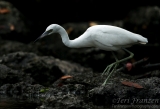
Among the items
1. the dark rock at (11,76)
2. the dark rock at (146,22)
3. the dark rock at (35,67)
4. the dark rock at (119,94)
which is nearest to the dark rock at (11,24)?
the dark rock at (35,67)

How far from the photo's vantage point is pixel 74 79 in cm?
941

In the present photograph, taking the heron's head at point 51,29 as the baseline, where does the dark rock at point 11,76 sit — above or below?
below

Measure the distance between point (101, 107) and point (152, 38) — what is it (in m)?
9.87

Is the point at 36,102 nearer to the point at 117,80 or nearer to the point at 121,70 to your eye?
the point at 117,80

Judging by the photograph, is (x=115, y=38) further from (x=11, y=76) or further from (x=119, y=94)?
(x=11, y=76)

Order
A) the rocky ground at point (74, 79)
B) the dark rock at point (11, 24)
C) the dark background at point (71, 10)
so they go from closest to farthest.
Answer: the rocky ground at point (74, 79)
the dark rock at point (11, 24)
the dark background at point (71, 10)

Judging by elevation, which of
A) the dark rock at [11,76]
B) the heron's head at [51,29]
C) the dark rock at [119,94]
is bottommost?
the dark rock at [119,94]

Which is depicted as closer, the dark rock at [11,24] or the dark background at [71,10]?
the dark rock at [11,24]

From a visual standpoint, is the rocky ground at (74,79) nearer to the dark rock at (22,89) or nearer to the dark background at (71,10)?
the dark rock at (22,89)

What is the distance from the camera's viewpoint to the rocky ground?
7805 mm

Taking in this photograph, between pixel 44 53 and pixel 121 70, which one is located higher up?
pixel 44 53

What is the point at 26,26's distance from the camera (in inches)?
637

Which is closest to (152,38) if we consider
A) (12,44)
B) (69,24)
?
(69,24)

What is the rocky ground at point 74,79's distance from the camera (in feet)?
25.6
